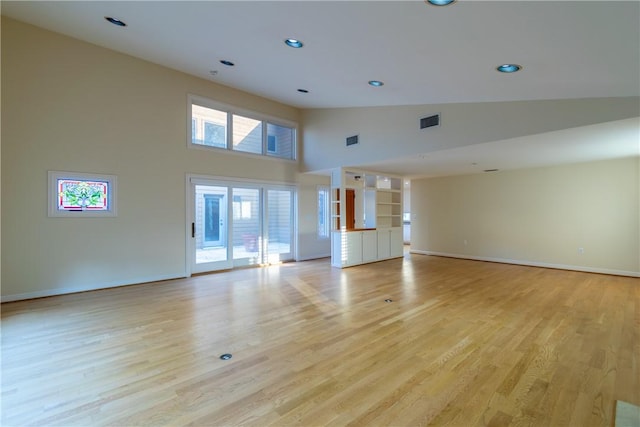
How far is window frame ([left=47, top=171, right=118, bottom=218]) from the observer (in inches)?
183

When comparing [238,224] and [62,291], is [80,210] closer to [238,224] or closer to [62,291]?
[62,291]

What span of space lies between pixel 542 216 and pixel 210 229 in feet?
24.9

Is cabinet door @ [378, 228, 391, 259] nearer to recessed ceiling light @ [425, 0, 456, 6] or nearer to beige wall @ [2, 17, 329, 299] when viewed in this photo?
beige wall @ [2, 17, 329, 299]

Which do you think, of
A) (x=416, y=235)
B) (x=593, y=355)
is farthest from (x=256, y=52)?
(x=416, y=235)

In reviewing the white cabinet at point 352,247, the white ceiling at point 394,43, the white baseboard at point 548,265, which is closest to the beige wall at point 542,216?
the white baseboard at point 548,265

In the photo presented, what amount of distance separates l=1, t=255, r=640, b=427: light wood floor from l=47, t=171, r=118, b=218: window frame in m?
1.28

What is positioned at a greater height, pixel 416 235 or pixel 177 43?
pixel 177 43

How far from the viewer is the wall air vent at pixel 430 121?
5.11 meters

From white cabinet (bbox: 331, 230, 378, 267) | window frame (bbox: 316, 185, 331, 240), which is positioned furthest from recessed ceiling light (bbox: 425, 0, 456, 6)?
window frame (bbox: 316, 185, 331, 240)

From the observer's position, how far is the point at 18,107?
14.3 ft

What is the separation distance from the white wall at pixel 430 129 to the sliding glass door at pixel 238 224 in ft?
4.65

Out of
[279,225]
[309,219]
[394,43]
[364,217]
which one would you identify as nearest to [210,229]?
[279,225]

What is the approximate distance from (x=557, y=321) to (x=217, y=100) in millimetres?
6807

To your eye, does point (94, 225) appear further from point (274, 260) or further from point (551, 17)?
point (551, 17)
